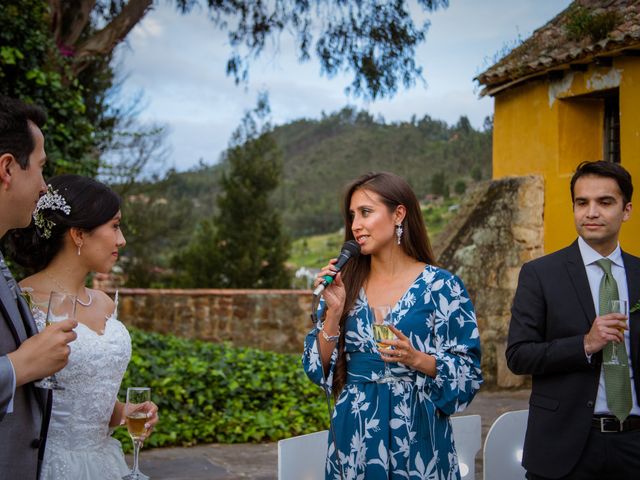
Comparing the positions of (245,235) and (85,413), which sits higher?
(245,235)

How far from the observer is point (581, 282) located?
9.89ft

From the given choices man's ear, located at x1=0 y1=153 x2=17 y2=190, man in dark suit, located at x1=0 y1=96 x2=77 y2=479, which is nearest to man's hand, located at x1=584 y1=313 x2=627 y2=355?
man in dark suit, located at x1=0 y1=96 x2=77 y2=479

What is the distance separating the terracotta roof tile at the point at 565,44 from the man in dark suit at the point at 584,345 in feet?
17.3

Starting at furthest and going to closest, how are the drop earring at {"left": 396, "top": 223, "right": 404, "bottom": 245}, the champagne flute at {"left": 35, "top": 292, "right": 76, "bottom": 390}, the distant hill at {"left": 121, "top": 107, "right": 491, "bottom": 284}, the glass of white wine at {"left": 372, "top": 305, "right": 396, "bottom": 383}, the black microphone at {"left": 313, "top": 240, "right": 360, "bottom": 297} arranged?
the distant hill at {"left": 121, "top": 107, "right": 491, "bottom": 284} < the drop earring at {"left": 396, "top": 223, "right": 404, "bottom": 245} < the black microphone at {"left": 313, "top": 240, "right": 360, "bottom": 297} < the glass of white wine at {"left": 372, "top": 305, "right": 396, "bottom": 383} < the champagne flute at {"left": 35, "top": 292, "right": 76, "bottom": 390}

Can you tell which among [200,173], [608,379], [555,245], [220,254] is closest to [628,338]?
[608,379]

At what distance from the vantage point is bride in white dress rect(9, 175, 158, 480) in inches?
113

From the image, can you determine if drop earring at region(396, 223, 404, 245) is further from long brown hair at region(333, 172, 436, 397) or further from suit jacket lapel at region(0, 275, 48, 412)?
suit jacket lapel at region(0, 275, 48, 412)

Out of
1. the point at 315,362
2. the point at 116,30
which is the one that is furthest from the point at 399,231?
the point at 116,30

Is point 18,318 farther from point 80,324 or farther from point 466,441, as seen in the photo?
point 466,441

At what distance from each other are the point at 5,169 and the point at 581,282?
223cm

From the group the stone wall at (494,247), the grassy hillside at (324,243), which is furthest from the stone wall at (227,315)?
the grassy hillside at (324,243)

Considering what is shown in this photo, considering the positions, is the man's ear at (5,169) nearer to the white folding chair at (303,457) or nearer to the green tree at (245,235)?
the white folding chair at (303,457)

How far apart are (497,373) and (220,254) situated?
1183cm

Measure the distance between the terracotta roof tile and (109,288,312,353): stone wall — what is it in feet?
17.4
